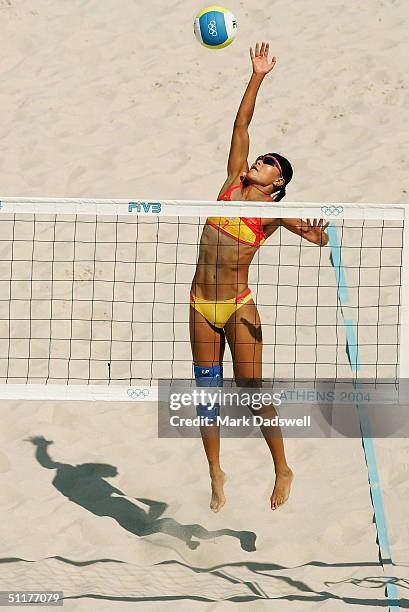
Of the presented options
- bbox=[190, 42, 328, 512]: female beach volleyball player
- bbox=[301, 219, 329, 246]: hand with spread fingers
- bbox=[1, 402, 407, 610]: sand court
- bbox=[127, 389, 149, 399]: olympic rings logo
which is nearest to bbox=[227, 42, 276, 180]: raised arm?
bbox=[190, 42, 328, 512]: female beach volleyball player

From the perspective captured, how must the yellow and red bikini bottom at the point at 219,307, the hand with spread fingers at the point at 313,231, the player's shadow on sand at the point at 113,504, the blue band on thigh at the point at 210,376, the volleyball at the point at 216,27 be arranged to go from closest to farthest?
the hand with spread fingers at the point at 313,231
the yellow and red bikini bottom at the point at 219,307
the blue band on thigh at the point at 210,376
the volleyball at the point at 216,27
the player's shadow on sand at the point at 113,504

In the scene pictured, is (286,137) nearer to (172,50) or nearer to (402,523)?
(172,50)

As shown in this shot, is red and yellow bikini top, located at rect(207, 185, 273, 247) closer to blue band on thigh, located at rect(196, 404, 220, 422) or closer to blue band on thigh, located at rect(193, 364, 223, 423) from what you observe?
blue band on thigh, located at rect(193, 364, 223, 423)

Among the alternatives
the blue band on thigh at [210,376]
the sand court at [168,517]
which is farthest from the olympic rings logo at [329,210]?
the sand court at [168,517]

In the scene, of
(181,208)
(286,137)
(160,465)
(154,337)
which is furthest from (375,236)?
(181,208)

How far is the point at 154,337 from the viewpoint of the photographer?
33.6 feet

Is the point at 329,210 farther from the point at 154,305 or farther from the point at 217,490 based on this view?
the point at 154,305

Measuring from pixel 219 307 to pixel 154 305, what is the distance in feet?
10.3

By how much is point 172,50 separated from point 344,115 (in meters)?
2.22

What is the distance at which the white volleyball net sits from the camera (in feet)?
32.4

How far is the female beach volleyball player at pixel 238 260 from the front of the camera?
727cm

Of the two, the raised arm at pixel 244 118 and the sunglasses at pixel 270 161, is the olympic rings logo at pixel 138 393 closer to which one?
the raised arm at pixel 244 118

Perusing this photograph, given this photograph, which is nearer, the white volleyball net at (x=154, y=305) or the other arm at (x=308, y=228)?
the other arm at (x=308, y=228)

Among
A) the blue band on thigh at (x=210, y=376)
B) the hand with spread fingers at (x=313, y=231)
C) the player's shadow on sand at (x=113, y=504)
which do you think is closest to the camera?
the hand with spread fingers at (x=313, y=231)
